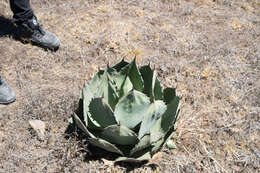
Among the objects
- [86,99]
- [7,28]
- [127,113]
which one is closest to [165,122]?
[127,113]

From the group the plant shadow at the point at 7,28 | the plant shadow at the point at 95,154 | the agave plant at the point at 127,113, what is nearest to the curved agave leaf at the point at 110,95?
the agave plant at the point at 127,113

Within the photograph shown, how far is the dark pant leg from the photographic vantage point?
116 inches

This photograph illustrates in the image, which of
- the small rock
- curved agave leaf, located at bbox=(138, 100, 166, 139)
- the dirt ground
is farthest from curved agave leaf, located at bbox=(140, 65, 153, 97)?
the small rock

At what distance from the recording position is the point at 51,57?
3.02 m

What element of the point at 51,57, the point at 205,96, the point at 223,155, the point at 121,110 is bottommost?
the point at 223,155

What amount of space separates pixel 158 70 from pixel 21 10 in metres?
1.56

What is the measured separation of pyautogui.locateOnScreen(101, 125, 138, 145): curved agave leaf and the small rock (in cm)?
58

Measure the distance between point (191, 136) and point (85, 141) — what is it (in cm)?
83

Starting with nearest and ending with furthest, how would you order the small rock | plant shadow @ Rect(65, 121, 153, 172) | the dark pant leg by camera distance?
plant shadow @ Rect(65, 121, 153, 172)
the small rock
the dark pant leg

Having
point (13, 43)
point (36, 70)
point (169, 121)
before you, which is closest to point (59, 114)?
point (36, 70)

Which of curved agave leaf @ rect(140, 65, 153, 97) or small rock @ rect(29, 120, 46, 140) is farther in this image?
small rock @ rect(29, 120, 46, 140)

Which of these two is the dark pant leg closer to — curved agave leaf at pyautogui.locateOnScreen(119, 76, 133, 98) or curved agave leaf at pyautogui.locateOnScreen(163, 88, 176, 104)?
curved agave leaf at pyautogui.locateOnScreen(119, 76, 133, 98)

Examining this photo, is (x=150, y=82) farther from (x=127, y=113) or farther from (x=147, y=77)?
(x=127, y=113)

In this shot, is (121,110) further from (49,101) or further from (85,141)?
(49,101)
